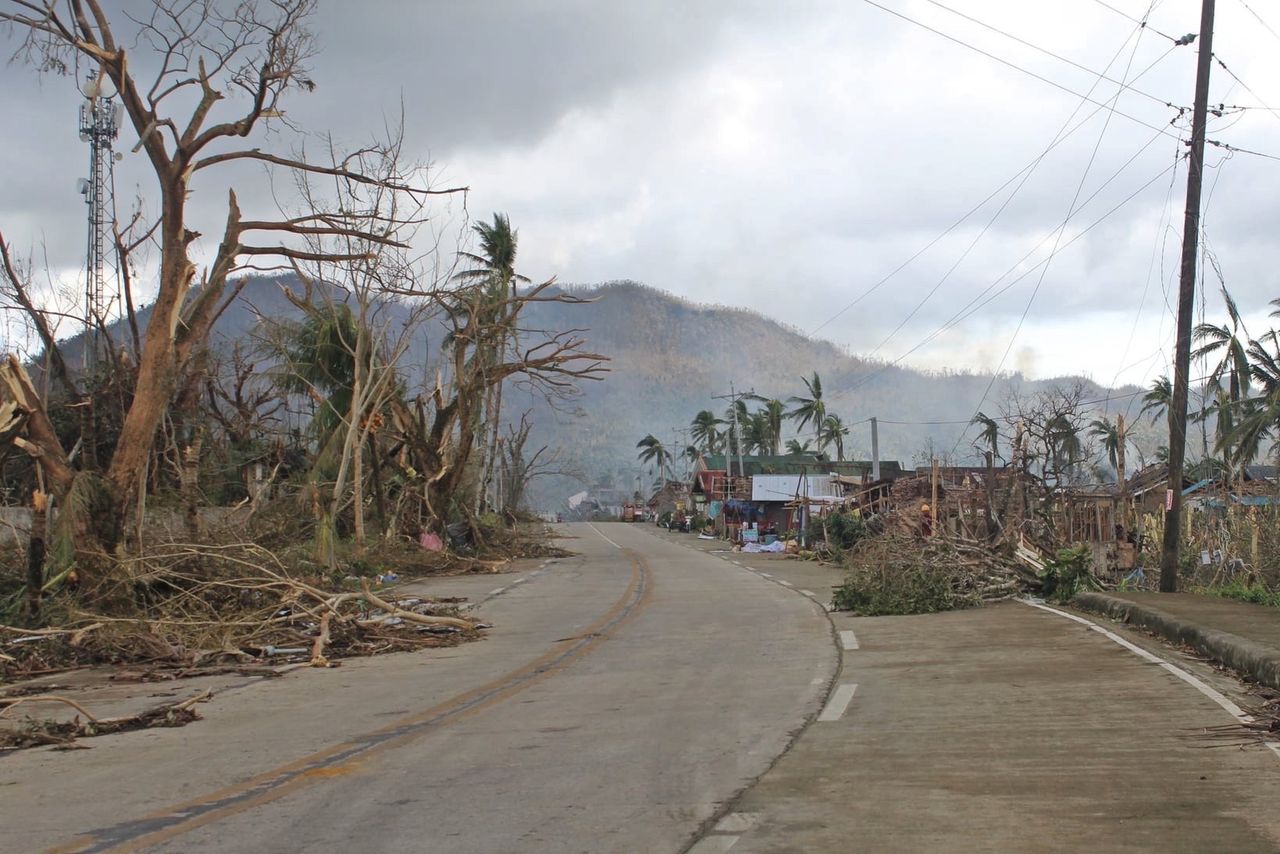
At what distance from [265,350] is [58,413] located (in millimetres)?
5814

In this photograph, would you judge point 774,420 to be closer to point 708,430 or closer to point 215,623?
point 708,430

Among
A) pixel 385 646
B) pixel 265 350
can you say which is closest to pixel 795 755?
pixel 385 646

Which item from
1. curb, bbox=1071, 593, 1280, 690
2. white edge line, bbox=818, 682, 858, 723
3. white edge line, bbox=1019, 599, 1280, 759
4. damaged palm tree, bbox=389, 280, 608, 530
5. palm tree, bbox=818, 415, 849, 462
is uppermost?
palm tree, bbox=818, 415, 849, 462

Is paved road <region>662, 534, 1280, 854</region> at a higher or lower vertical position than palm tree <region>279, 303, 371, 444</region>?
lower

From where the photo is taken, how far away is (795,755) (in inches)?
290

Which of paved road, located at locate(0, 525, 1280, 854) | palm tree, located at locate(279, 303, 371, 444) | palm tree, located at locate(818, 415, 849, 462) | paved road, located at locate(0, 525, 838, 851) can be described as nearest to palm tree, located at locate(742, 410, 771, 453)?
palm tree, located at locate(818, 415, 849, 462)

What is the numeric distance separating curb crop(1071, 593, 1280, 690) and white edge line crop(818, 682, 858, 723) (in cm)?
370

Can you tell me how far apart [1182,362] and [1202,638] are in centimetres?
935

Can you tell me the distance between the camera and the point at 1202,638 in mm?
12648

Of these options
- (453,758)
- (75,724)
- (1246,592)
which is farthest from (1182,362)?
(75,724)

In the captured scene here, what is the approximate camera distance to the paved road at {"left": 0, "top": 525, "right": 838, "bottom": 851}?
5.62 metres

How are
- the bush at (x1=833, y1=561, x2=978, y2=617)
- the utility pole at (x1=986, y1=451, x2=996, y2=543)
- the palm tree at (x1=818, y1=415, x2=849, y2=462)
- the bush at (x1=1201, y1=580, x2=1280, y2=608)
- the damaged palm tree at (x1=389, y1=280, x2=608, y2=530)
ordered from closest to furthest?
1. the bush at (x1=833, y1=561, x2=978, y2=617)
2. the bush at (x1=1201, y1=580, x2=1280, y2=608)
3. the utility pole at (x1=986, y1=451, x2=996, y2=543)
4. the damaged palm tree at (x1=389, y1=280, x2=608, y2=530)
5. the palm tree at (x1=818, y1=415, x2=849, y2=462)

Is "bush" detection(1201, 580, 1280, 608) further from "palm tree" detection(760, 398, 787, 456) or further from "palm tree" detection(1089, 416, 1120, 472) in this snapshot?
"palm tree" detection(760, 398, 787, 456)

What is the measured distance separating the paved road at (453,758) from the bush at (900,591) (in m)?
4.53
